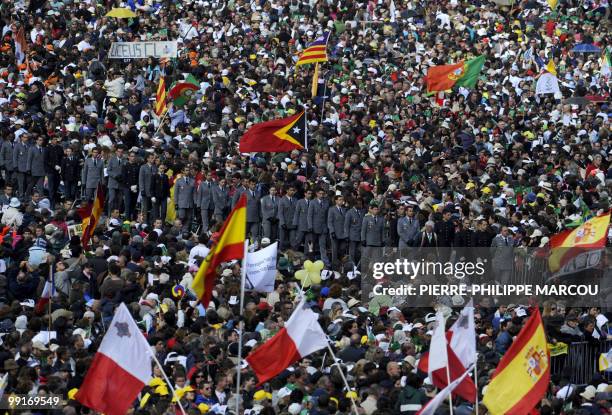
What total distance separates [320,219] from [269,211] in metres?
0.92

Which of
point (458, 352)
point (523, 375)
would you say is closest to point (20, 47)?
point (458, 352)

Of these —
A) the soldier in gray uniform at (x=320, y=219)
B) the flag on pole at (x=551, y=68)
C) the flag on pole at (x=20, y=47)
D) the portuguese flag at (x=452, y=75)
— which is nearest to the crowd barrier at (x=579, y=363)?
the soldier in gray uniform at (x=320, y=219)

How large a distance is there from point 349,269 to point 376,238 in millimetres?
789

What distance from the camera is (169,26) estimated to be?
144 feet

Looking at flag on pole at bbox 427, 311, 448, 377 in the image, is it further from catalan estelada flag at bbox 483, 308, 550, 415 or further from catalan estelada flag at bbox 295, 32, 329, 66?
catalan estelada flag at bbox 295, 32, 329, 66

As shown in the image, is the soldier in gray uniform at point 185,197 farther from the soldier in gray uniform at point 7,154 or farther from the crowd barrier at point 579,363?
the crowd barrier at point 579,363

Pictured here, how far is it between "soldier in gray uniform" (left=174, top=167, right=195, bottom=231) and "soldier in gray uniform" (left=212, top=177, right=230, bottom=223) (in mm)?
442

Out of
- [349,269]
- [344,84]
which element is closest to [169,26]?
[344,84]

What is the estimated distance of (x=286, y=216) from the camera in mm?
30297

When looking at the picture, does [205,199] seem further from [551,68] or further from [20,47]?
[551,68]

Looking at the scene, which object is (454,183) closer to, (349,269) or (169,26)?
(349,269)

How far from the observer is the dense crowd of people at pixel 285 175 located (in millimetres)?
22672

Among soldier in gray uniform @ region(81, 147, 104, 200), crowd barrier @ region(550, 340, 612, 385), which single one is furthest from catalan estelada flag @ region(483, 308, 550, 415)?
soldier in gray uniform @ region(81, 147, 104, 200)

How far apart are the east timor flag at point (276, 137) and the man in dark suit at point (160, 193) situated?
58.9 inches
